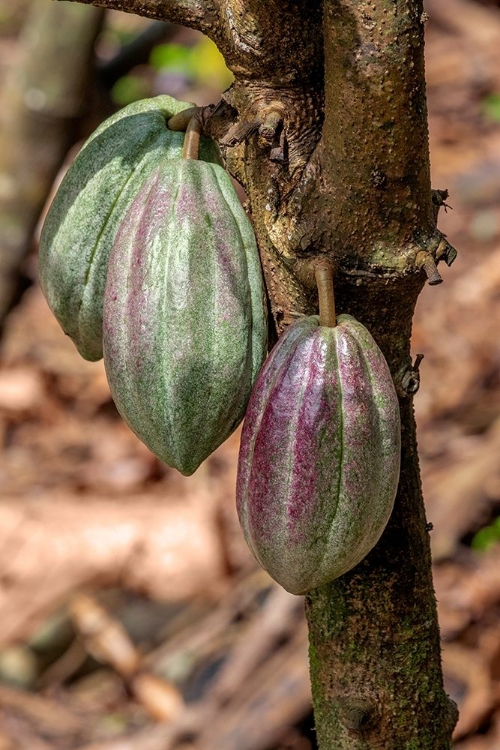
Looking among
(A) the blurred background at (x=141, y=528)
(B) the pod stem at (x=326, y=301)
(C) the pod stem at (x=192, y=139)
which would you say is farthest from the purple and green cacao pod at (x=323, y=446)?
(A) the blurred background at (x=141, y=528)

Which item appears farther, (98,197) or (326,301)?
(98,197)

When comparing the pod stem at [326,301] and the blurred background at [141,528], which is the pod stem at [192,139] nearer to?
the pod stem at [326,301]

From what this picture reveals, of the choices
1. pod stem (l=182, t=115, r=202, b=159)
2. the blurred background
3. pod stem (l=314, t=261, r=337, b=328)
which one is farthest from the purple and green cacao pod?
the blurred background

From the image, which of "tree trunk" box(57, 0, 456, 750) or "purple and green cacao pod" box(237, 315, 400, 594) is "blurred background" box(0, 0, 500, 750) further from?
"purple and green cacao pod" box(237, 315, 400, 594)

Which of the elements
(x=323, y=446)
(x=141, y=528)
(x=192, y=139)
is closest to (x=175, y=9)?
(x=192, y=139)

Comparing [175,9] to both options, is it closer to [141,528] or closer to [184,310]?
[184,310]

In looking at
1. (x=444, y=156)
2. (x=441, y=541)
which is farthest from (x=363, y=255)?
(x=444, y=156)
